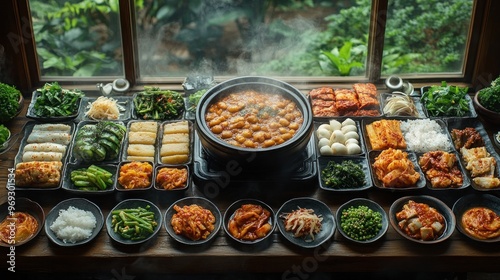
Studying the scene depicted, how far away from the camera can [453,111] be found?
5.75 metres

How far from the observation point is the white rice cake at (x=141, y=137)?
5441mm

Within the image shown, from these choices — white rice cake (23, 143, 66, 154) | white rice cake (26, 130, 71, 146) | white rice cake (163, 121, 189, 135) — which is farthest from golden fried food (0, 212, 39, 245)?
white rice cake (163, 121, 189, 135)

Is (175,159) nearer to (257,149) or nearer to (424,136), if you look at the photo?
(257,149)

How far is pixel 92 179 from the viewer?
5.03 m

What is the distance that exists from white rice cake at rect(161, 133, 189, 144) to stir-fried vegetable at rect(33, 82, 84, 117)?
987 millimetres

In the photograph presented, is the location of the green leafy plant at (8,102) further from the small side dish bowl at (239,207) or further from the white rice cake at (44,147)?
the small side dish bowl at (239,207)

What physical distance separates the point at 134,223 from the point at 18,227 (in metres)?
0.91

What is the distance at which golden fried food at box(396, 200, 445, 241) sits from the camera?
4676 mm

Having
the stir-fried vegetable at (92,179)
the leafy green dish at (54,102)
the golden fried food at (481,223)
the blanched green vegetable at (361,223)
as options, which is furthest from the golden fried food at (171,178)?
the golden fried food at (481,223)

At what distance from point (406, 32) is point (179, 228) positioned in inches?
123

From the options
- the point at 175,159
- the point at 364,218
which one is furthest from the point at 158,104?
the point at 364,218

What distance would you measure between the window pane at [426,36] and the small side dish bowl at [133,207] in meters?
2.86

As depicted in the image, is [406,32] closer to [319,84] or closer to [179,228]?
[319,84]

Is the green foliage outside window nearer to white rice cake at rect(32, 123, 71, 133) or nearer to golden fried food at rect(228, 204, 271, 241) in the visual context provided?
white rice cake at rect(32, 123, 71, 133)
